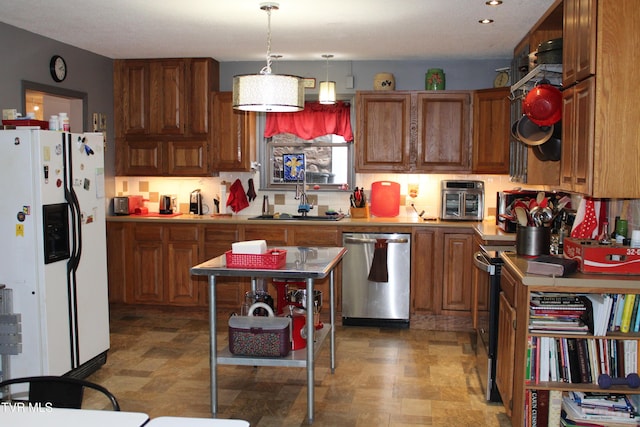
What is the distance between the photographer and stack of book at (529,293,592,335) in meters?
3.22

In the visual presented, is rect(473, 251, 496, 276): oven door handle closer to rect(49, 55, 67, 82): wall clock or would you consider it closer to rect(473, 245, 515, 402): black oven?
rect(473, 245, 515, 402): black oven

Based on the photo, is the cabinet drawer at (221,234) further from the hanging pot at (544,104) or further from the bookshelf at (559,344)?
the bookshelf at (559,344)

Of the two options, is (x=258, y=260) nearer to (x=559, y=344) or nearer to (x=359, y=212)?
(x=559, y=344)

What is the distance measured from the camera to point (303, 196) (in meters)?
6.39

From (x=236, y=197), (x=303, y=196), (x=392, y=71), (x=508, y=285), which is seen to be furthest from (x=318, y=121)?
(x=508, y=285)

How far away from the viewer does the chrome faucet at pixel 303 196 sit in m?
6.29

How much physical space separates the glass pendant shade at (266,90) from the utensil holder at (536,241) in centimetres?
161

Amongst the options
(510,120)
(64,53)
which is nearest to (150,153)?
(64,53)

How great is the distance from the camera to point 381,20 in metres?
4.60

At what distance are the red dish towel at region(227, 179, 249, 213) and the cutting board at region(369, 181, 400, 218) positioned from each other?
4.37 ft

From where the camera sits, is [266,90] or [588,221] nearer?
[266,90]

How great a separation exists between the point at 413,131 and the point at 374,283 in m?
1.48

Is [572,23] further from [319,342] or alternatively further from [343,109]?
[343,109]

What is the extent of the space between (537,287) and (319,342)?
4.67ft
